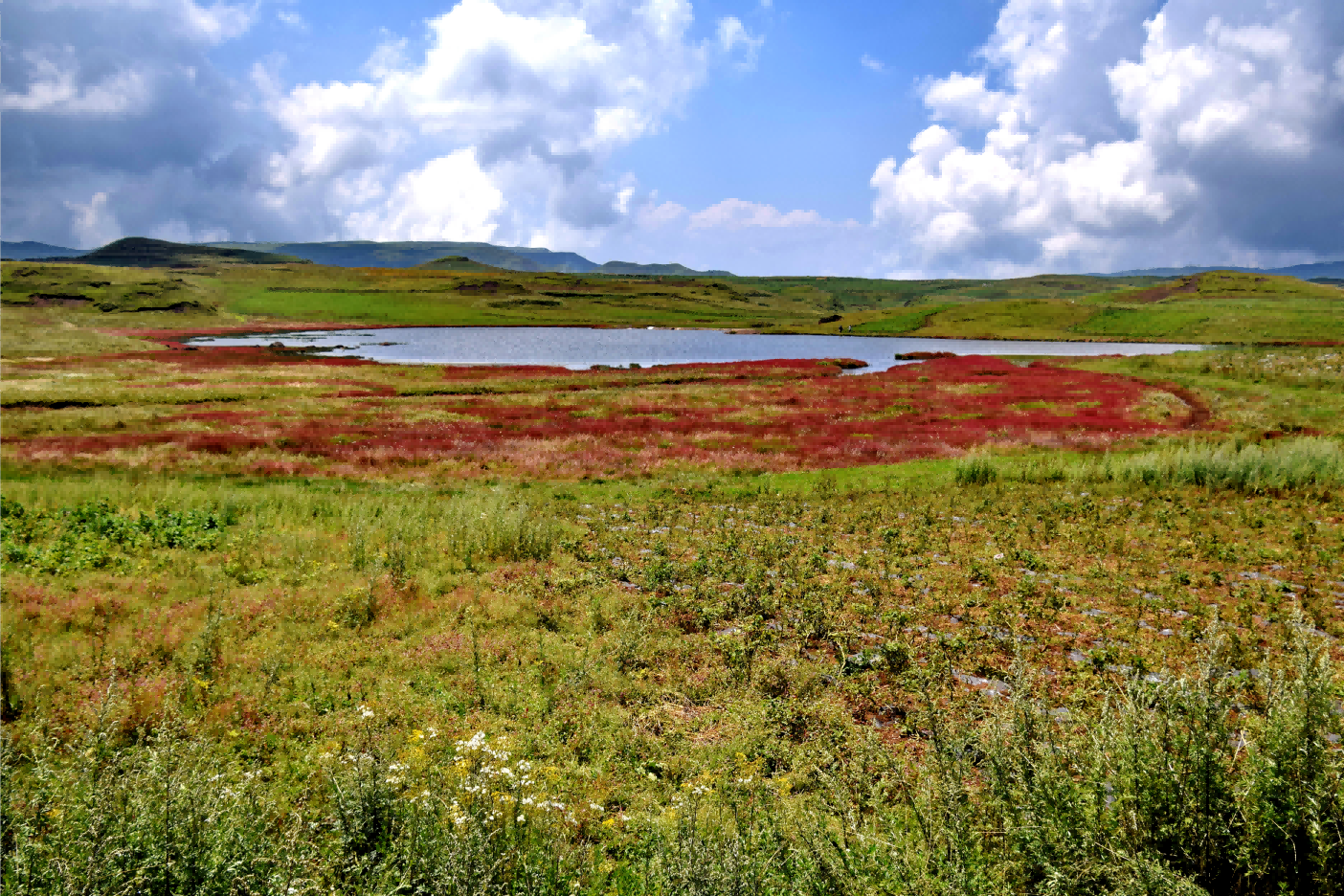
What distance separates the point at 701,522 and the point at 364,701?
11.0 meters

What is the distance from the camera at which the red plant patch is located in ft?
93.2

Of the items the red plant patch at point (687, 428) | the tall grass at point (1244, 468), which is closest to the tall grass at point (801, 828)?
the tall grass at point (1244, 468)

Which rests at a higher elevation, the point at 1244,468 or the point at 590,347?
the point at 590,347

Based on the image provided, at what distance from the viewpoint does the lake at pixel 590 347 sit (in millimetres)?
93875

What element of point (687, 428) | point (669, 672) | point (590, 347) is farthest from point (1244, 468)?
point (590, 347)

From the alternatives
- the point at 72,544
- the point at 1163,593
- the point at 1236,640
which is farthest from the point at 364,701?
the point at 1163,593

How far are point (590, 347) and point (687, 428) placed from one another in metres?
82.3

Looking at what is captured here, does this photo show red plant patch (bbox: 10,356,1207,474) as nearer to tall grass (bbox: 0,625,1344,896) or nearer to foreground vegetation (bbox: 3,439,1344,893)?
foreground vegetation (bbox: 3,439,1344,893)

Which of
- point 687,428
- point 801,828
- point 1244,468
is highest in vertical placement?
point 1244,468

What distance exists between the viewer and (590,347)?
4547 inches

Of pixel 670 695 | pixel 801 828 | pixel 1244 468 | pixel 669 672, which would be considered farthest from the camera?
pixel 1244 468

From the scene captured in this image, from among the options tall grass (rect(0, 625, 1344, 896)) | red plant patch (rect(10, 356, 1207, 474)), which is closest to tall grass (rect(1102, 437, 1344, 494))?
red plant patch (rect(10, 356, 1207, 474))

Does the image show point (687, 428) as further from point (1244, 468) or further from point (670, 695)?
point (670, 695)

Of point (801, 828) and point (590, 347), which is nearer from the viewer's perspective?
point (801, 828)
